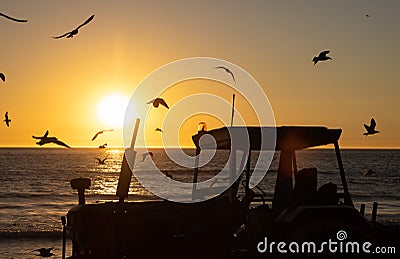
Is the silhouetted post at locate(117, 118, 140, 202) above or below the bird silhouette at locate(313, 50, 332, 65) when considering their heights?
below

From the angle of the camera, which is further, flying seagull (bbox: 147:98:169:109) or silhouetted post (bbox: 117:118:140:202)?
flying seagull (bbox: 147:98:169:109)

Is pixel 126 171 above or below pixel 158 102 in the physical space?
below

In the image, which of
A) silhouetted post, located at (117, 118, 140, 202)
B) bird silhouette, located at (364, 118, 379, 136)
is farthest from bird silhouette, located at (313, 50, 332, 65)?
silhouetted post, located at (117, 118, 140, 202)

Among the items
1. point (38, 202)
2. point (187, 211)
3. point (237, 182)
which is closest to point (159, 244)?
point (187, 211)

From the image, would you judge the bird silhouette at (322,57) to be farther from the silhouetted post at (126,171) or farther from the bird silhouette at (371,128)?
the silhouetted post at (126,171)

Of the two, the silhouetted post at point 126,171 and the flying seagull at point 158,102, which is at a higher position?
the flying seagull at point 158,102

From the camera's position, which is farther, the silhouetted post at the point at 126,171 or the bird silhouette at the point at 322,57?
the bird silhouette at the point at 322,57

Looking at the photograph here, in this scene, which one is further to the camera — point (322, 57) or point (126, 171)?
point (322, 57)

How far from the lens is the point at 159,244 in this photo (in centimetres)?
Answer: 963

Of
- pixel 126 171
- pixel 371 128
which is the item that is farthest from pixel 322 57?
pixel 126 171

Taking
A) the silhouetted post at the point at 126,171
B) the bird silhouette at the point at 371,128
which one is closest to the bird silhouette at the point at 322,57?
the bird silhouette at the point at 371,128

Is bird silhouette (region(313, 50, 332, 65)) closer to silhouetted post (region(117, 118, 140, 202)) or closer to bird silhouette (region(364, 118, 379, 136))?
Result: bird silhouette (region(364, 118, 379, 136))

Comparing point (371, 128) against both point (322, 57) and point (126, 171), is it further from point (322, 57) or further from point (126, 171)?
point (126, 171)

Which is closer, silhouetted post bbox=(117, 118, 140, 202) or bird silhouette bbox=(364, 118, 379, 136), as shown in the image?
silhouetted post bbox=(117, 118, 140, 202)
